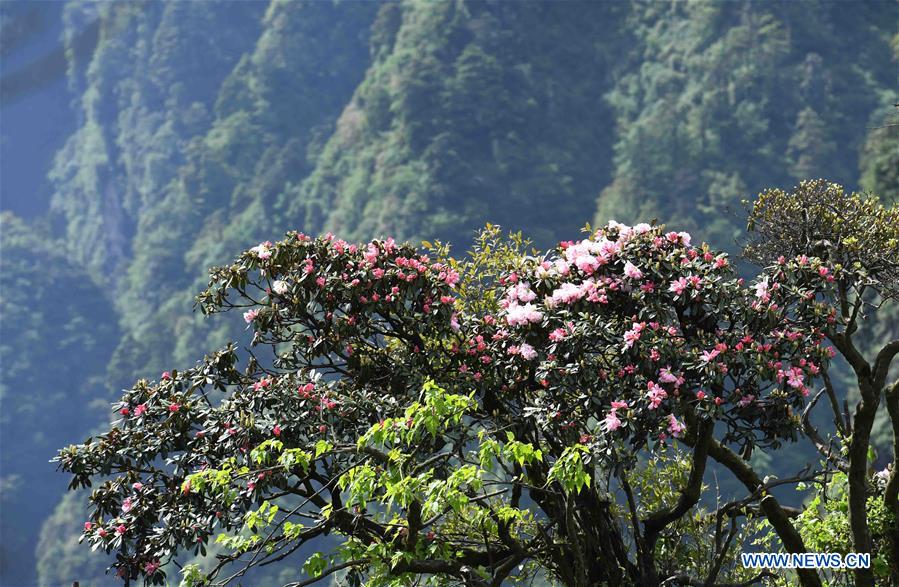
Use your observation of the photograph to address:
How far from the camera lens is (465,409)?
5.98 metres

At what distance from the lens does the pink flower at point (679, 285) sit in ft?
21.3

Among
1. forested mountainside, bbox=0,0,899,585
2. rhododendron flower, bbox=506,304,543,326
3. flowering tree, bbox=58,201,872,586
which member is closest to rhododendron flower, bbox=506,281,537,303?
flowering tree, bbox=58,201,872,586

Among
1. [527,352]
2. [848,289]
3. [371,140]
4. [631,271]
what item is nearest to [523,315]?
[527,352]

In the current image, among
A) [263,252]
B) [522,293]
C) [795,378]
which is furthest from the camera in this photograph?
[263,252]

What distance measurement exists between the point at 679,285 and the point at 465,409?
1377 millimetres

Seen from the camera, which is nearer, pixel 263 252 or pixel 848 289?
pixel 848 289

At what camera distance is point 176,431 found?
7.08 metres

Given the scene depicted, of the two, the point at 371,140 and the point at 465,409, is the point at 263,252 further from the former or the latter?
the point at 371,140

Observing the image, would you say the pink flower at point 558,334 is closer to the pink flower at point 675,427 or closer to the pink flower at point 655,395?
the pink flower at point 655,395

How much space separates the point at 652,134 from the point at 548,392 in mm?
58896

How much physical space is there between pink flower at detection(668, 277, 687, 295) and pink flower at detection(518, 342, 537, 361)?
0.80 m

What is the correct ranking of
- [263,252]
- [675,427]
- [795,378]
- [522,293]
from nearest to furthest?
[675,427]
[795,378]
[522,293]
[263,252]

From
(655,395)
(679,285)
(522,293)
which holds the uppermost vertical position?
(522,293)

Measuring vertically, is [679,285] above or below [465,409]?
above
